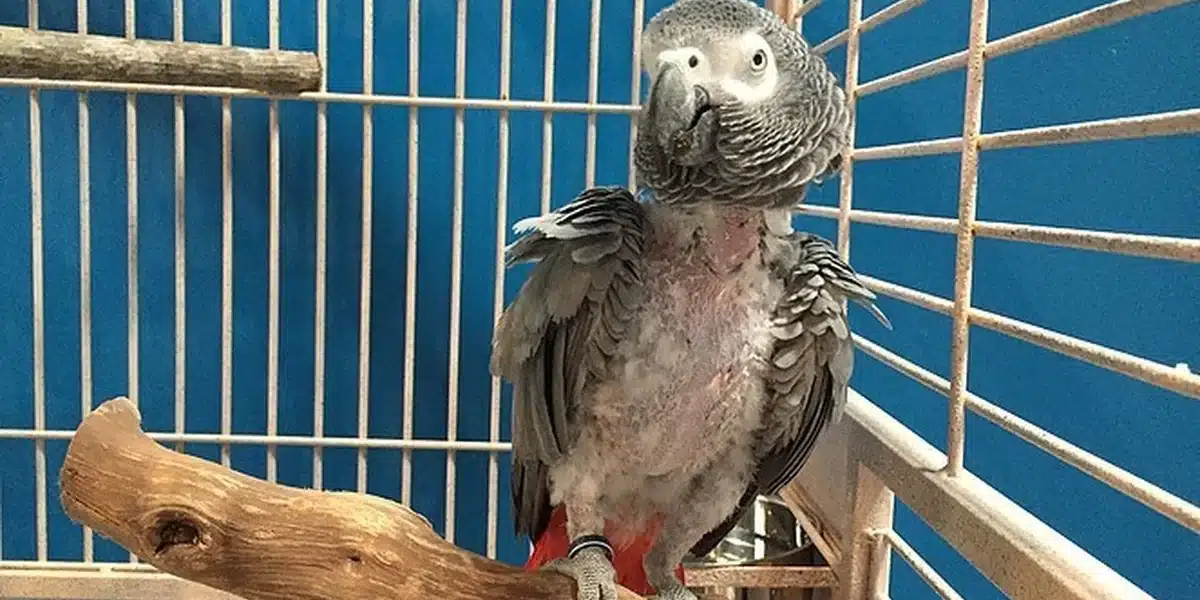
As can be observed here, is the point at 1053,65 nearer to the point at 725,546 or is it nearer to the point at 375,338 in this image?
the point at 725,546

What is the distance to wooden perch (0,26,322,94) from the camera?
1.17 meters

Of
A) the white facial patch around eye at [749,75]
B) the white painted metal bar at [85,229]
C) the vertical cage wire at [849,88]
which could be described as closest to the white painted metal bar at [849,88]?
the vertical cage wire at [849,88]

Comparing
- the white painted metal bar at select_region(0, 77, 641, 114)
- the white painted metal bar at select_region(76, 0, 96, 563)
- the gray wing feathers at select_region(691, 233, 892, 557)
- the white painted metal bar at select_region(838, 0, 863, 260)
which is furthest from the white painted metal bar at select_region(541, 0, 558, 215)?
the white painted metal bar at select_region(76, 0, 96, 563)

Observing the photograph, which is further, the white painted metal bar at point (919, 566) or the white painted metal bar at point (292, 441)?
the white painted metal bar at point (292, 441)

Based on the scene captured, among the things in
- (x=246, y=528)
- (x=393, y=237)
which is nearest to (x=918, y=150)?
(x=246, y=528)

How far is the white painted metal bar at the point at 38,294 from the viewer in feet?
4.58

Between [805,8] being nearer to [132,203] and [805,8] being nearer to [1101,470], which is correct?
[1101,470]

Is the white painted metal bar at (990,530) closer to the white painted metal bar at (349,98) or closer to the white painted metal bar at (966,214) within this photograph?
the white painted metal bar at (966,214)

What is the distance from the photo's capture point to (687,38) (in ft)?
2.77

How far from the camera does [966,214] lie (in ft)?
2.91

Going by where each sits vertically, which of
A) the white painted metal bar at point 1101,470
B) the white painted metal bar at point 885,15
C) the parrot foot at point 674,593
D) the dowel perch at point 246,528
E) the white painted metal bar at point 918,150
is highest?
the white painted metal bar at point 885,15

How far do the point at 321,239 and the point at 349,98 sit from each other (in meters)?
0.20

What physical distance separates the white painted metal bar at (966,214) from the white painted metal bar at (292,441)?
30.2 inches

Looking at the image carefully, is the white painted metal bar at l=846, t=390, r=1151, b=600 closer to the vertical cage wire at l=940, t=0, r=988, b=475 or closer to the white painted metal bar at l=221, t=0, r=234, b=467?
the vertical cage wire at l=940, t=0, r=988, b=475
